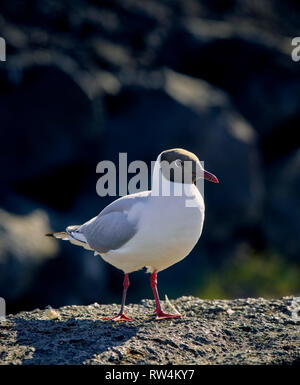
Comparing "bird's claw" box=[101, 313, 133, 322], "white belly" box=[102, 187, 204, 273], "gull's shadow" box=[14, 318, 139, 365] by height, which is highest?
"white belly" box=[102, 187, 204, 273]

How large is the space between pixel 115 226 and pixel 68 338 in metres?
1.18

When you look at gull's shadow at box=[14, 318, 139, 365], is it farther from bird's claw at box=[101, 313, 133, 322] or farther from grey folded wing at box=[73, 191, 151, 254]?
grey folded wing at box=[73, 191, 151, 254]

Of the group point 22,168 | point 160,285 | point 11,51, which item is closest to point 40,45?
point 11,51

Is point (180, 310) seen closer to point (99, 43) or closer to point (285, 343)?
point (285, 343)

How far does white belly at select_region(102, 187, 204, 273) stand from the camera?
227 inches

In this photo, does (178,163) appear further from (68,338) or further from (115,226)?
(68,338)

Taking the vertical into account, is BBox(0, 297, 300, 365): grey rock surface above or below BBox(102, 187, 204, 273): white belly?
below

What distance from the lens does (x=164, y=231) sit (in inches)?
227

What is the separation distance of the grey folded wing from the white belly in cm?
9

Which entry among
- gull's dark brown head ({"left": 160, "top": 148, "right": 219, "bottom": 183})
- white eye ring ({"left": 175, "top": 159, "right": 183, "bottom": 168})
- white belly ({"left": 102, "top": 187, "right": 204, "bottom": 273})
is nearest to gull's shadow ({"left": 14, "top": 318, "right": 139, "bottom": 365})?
white belly ({"left": 102, "top": 187, "right": 204, "bottom": 273})

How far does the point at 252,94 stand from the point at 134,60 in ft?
9.35

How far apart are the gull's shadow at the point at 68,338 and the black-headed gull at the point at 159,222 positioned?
375 mm

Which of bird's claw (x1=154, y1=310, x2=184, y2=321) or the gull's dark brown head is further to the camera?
bird's claw (x1=154, y1=310, x2=184, y2=321)

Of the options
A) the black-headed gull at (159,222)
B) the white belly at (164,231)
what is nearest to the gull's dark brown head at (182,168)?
the black-headed gull at (159,222)
